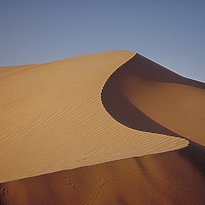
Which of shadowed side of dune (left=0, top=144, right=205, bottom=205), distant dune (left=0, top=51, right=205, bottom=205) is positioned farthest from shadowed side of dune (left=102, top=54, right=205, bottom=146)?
shadowed side of dune (left=0, top=144, right=205, bottom=205)

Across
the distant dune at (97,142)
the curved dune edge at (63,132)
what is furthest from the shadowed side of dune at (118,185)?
the curved dune edge at (63,132)

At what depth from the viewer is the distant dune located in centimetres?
462

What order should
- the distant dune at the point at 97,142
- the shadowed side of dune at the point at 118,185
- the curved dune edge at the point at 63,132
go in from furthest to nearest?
the curved dune edge at the point at 63,132 → the distant dune at the point at 97,142 → the shadowed side of dune at the point at 118,185

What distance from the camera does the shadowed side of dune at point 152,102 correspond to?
995 centimetres

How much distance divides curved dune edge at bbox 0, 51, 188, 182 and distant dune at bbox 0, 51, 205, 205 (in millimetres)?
21

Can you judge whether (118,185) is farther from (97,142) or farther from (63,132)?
(63,132)

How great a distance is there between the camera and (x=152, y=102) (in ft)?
42.2

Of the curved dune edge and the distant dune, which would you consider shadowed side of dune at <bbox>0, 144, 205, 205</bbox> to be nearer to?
the distant dune

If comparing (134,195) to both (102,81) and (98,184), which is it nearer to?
(98,184)

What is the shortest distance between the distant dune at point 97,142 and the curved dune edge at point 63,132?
0.02 metres

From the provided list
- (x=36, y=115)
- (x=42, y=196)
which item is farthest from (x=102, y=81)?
(x=42, y=196)

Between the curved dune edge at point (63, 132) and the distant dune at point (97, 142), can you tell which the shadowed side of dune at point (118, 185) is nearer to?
the distant dune at point (97, 142)

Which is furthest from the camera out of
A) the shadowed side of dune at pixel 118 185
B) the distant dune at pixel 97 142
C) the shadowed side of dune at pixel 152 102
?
the shadowed side of dune at pixel 152 102

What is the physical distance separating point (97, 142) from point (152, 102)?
655 centimetres
